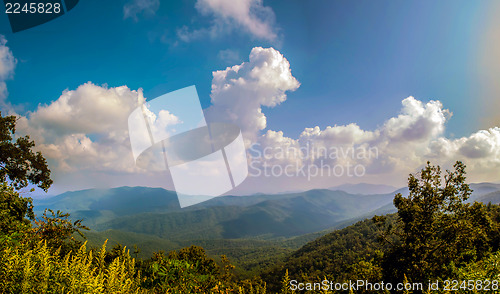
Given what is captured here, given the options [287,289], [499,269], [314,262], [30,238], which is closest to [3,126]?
[30,238]

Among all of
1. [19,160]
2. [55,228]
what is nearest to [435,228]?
[55,228]

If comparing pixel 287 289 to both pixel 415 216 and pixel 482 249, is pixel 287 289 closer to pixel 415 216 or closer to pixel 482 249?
pixel 415 216

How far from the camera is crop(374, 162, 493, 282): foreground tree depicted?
14.2m

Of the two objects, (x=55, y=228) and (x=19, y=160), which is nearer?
(x=55, y=228)

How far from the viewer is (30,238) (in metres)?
4.91

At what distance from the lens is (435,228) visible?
15.0 metres

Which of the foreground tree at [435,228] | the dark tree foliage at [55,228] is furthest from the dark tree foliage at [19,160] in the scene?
the foreground tree at [435,228]

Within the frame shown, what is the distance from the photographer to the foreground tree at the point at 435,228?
559 inches

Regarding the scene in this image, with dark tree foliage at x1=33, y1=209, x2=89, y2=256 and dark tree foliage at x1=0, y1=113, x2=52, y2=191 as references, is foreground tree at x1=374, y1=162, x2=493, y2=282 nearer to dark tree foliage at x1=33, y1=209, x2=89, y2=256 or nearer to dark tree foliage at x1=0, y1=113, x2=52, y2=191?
dark tree foliage at x1=33, y1=209, x2=89, y2=256

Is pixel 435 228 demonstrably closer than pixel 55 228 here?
No

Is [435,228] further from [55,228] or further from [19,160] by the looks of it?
[19,160]

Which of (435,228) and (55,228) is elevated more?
(55,228)

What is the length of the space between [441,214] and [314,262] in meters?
118

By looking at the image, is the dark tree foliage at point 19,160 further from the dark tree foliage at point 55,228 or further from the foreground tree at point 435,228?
the foreground tree at point 435,228
